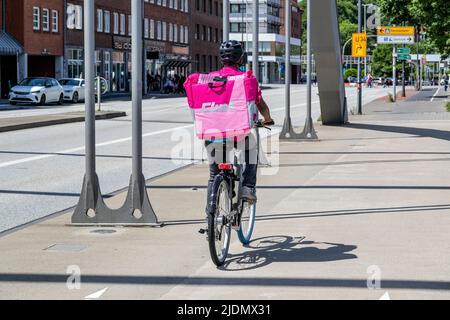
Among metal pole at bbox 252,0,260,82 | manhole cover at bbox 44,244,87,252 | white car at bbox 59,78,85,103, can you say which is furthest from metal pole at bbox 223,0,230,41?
white car at bbox 59,78,85,103

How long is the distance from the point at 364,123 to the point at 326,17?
744cm

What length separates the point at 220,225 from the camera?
25.3ft

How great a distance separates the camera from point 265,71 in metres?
146

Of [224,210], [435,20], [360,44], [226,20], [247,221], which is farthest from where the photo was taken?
[435,20]

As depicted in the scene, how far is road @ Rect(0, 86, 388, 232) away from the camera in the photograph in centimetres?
1230

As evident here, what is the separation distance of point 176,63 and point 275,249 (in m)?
85.8

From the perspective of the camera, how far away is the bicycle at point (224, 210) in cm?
750

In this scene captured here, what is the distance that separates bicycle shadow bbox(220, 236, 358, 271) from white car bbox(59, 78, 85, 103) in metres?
45.5

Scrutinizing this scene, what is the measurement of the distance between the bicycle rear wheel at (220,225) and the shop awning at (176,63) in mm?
82506

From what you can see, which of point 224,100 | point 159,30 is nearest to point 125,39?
point 159,30

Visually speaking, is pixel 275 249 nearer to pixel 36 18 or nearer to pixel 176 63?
pixel 36 18

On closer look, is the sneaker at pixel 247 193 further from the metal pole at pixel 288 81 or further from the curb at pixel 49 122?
the curb at pixel 49 122

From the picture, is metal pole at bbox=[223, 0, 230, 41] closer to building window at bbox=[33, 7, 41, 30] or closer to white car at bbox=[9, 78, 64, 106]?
white car at bbox=[9, 78, 64, 106]

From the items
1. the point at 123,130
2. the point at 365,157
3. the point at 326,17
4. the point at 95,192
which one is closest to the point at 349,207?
the point at 95,192
